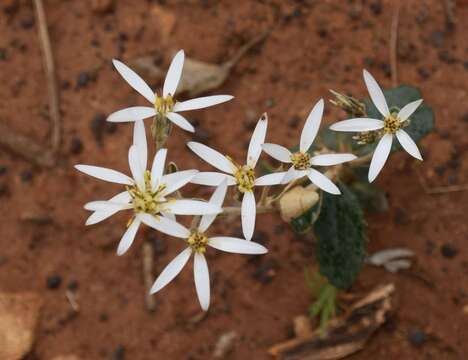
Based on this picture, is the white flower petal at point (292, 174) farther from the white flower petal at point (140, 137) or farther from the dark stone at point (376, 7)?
the dark stone at point (376, 7)

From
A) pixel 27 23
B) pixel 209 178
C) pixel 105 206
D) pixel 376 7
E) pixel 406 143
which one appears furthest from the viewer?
pixel 27 23

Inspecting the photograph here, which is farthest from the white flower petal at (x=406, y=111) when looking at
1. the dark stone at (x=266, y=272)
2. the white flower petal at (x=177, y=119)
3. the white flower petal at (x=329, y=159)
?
the dark stone at (x=266, y=272)

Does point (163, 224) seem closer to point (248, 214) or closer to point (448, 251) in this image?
point (248, 214)

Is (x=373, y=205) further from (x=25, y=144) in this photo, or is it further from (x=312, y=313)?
(x=25, y=144)

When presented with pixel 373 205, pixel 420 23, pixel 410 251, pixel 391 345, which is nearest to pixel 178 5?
pixel 420 23

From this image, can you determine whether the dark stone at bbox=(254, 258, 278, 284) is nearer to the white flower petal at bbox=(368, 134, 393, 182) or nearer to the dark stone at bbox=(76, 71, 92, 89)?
the white flower petal at bbox=(368, 134, 393, 182)

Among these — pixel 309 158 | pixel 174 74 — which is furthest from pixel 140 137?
pixel 309 158
